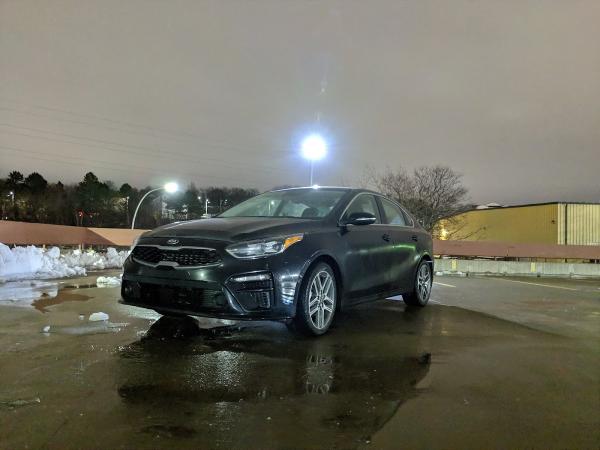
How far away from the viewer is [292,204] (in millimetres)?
6172

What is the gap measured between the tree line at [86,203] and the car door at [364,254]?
73.0 metres

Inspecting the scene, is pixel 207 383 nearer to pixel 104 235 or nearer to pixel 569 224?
pixel 104 235

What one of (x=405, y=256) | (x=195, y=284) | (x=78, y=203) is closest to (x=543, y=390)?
(x=195, y=284)

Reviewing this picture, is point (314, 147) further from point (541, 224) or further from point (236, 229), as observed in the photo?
point (541, 224)

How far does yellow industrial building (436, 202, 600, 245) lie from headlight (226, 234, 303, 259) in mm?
43454

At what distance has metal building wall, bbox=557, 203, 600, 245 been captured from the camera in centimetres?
4331

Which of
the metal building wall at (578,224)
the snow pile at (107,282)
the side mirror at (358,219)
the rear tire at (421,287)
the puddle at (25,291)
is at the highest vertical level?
the metal building wall at (578,224)

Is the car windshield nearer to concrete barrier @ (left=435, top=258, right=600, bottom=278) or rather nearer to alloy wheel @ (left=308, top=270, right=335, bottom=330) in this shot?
alloy wheel @ (left=308, top=270, right=335, bottom=330)

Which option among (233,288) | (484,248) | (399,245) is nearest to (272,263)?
(233,288)

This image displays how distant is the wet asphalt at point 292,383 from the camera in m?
2.75

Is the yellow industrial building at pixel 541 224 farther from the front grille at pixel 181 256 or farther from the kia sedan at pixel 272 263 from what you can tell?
the front grille at pixel 181 256


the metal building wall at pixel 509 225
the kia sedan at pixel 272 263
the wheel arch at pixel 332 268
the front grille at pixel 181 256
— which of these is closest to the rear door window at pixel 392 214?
the kia sedan at pixel 272 263

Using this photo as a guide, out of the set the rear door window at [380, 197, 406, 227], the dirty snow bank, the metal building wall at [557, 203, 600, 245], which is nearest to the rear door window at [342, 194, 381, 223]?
the rear door window at [380, 197, 406, 227]

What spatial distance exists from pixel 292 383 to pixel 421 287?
4.30 m
